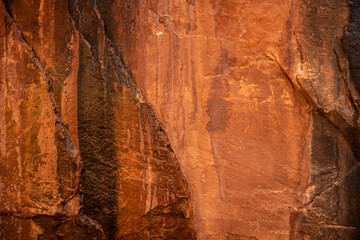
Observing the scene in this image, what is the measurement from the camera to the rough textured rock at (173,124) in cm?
152

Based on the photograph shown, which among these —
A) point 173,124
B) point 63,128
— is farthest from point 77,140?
point 173,124

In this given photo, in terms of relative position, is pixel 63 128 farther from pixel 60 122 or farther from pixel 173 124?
pixel 173 124

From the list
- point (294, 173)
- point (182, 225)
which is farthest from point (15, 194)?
point (294, 173)

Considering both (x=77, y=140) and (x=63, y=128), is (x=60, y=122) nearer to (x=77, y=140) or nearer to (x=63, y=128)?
(x=63, y=128)

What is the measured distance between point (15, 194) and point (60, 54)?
2.85ft

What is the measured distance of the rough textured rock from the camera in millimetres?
1523

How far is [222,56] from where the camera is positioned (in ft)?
5.18

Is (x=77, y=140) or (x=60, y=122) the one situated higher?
(x=60, y=122)

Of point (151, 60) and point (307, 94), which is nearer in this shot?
point (307, 94)

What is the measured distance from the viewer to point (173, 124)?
164 centimetres

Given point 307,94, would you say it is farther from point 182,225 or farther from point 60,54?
point 60,54

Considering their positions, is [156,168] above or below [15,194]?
above

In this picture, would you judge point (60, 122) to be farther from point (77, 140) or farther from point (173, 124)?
point (173, 124)

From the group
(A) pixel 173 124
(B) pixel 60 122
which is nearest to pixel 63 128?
(B) pixel 60 122
